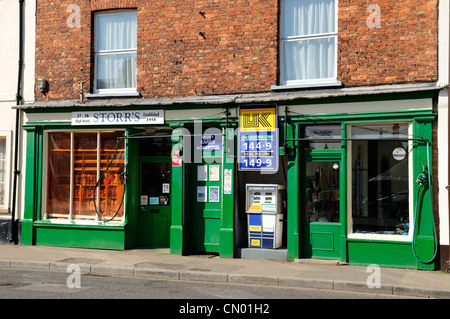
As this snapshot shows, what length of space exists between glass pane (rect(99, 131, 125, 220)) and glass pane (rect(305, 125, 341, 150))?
452 cm

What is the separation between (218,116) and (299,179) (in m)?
2.28

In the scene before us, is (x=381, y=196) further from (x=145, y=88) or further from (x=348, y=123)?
(x=145, y=88)

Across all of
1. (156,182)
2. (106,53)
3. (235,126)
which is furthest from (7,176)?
(235,126)

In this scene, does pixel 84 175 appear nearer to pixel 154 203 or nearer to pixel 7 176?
pixel 154 203

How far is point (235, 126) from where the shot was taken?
1200 cm

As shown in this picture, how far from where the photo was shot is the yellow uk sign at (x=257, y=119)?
11.7 meters

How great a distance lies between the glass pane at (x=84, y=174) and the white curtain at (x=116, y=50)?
1.38m

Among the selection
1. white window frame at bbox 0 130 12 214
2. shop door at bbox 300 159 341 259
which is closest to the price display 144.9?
shop door at bbox 300 159 341 259

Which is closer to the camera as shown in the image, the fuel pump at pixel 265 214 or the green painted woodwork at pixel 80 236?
the fuel pump at pixel 265 214

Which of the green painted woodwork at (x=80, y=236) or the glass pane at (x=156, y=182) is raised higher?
the glass pane at (x=156, y=182)

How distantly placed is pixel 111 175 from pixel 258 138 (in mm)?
3846

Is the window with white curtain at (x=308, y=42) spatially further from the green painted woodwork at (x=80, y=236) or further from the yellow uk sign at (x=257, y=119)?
the green painted woodwork at (x=80, y=236)

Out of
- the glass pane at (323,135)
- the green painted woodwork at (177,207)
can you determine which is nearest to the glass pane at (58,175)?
the green painted woodwork at (177,207)
